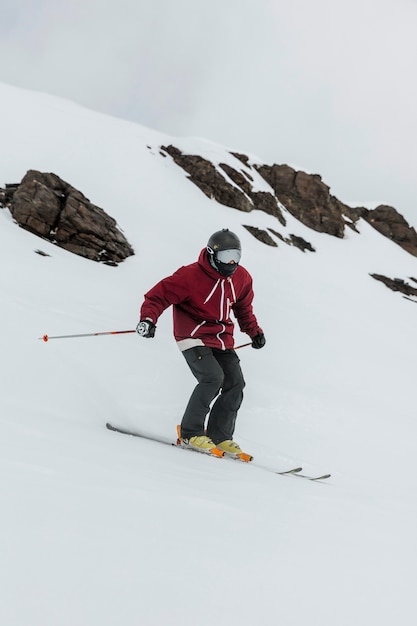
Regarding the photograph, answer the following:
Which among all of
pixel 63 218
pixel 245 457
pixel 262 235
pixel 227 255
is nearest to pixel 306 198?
pixel 262 235

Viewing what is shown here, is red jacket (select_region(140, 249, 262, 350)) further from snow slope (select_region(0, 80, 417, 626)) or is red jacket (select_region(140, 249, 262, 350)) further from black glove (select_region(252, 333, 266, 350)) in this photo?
snow slope (select_region(0, 80, 417, 626))

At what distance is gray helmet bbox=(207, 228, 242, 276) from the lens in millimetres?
4430

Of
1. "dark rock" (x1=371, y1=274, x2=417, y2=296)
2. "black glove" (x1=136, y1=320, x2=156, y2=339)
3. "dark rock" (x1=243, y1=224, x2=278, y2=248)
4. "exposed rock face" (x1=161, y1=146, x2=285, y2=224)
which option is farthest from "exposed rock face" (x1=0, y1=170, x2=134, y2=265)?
"dark rock" (x1=371, y1=274, x2=417, y2=296)

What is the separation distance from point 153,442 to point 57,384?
1206mm

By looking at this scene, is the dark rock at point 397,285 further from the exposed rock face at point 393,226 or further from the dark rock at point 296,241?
the exposed rock face at point 393,226

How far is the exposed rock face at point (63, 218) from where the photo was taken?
635 inches

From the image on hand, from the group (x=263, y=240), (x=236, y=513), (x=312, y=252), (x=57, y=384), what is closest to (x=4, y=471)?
(x=236, y=513)

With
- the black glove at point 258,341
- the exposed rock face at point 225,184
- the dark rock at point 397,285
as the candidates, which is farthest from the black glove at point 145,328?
the dark rock at point 397,285

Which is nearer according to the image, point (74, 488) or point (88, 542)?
point (88, 542)

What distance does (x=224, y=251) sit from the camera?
443 cm

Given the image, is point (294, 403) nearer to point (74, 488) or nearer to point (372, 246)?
point (74, 488)

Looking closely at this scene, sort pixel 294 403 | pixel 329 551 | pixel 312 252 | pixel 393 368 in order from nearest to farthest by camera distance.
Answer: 1. pixel 329 551
2. pixel 294 403
3. pixel 393 368
4. pixel 312 252

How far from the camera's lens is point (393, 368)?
482 inches

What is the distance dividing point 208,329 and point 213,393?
0.66m
